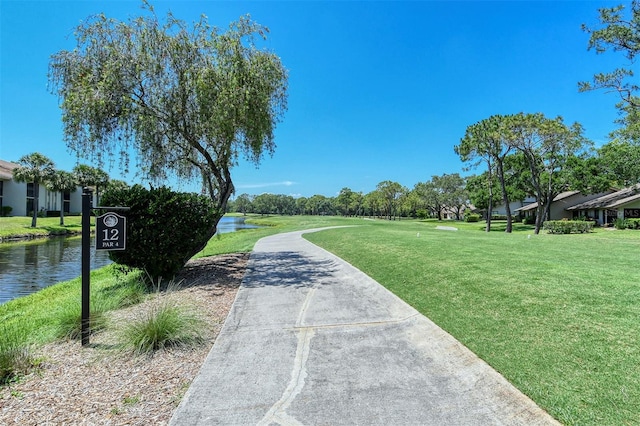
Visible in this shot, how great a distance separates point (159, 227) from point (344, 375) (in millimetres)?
5699

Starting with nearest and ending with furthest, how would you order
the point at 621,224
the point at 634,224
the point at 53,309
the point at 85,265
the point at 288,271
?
the point at 85,265 < the point at 53,309 < the point at 288,271 < the point at 634,224 < the point at 621,224

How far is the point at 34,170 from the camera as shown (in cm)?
3725

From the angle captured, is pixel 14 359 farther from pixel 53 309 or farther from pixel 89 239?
pixel 53 309

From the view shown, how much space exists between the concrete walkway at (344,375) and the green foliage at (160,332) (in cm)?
41

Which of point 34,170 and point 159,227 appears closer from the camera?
point 159,227

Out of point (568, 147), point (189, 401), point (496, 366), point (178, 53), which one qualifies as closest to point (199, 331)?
point (189, 401)

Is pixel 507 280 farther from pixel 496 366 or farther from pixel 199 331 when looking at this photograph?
pixel 199 331

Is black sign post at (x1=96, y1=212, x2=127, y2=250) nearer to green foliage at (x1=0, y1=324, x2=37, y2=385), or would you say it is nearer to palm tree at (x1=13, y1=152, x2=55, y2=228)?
green foliage at (x1=0, y1=324, x2=37, y2=385)

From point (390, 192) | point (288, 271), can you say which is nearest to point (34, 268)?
point (288, 271)

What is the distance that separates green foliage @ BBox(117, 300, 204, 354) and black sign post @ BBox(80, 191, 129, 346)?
652mm

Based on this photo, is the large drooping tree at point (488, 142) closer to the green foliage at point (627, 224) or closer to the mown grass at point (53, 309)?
the green foliage at point (627, 224)

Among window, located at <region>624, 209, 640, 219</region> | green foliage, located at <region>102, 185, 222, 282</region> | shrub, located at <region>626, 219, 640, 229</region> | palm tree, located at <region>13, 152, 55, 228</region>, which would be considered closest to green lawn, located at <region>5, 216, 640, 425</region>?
green foliage, located at <region>102, 185, 222, 282</region>

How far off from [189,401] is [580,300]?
5374 millimetres

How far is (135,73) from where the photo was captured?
834cm
